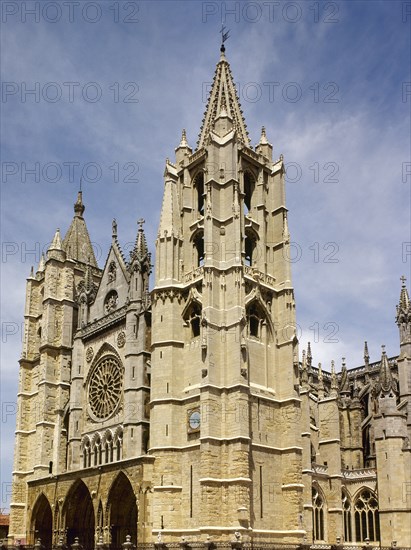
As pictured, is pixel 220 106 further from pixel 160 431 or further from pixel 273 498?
pixel 273 498

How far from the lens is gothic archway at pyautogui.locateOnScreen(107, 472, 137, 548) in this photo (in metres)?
37.7

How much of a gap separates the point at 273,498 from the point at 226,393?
595 centimetres

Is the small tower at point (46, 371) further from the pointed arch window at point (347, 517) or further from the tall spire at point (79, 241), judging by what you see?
the pointed arch window at point (347, 517)

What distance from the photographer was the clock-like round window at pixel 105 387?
41.8 meters

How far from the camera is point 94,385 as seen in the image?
143 ft

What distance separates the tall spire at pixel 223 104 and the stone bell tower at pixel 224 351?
8.7 inches

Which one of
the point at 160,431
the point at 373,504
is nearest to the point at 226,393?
the point at 160,431

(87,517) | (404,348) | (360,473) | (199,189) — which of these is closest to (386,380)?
(404,348)

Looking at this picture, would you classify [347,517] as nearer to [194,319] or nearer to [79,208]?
[194,319]

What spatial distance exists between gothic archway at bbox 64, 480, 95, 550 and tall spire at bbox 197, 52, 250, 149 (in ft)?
72.6

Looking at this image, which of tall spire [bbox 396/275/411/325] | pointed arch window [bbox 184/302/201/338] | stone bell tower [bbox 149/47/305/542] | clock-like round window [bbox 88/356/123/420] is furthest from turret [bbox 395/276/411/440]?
clock-like round window [bbox 88/356/123/420]

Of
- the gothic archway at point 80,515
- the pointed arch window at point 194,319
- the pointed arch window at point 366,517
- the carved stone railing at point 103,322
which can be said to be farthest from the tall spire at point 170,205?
the pointed arch window at point 366,517

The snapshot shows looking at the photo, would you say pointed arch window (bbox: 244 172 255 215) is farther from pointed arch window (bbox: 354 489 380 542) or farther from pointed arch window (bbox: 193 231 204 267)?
pointed arch window (bbox: 354 489 380 542)

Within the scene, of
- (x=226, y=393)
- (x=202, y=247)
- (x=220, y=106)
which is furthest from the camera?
(x=220, y=106)
